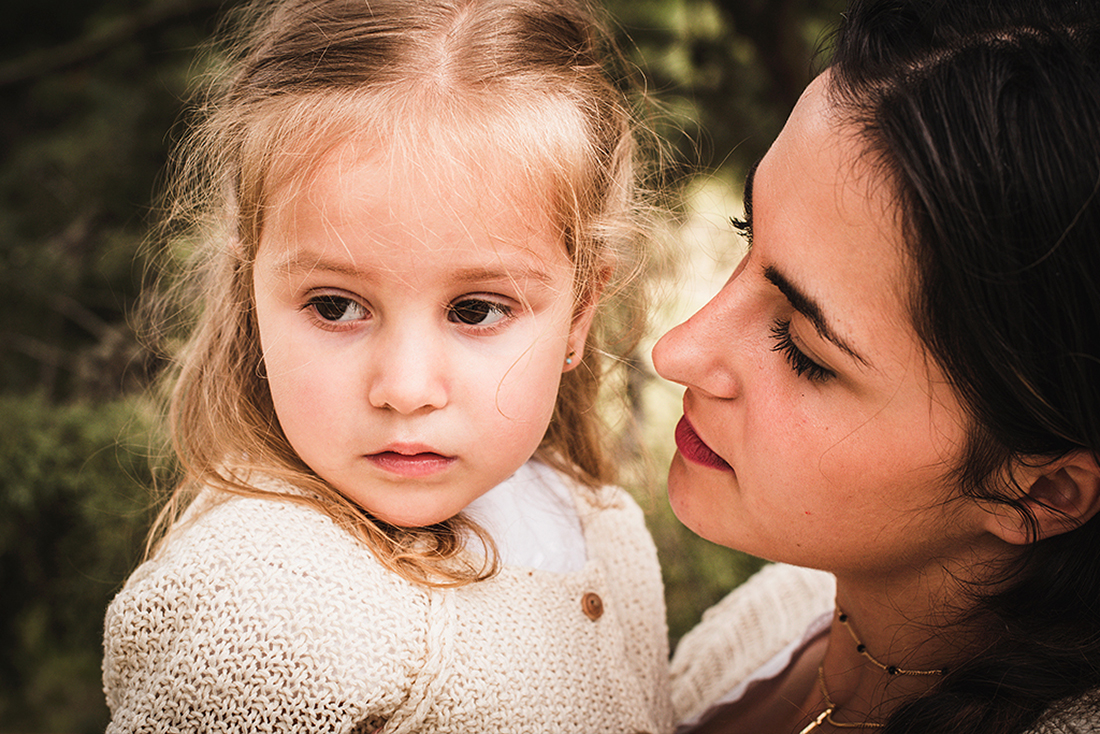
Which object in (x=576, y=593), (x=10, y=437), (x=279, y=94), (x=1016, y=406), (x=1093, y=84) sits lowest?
(x=10, y=437)

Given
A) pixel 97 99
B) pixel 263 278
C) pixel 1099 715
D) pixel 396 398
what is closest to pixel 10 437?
pixel 97 99

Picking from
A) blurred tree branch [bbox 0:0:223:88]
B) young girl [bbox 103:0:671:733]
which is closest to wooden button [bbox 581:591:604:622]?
young girl [bbox 103:0:671:733]

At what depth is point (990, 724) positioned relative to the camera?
1.19m

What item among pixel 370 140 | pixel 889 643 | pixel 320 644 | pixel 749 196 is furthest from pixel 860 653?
pixel 370 140

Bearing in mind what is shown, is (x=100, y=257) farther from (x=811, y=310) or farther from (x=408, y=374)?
(x=811, y=310)

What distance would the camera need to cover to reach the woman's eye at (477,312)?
132 cm

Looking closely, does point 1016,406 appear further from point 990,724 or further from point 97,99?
point 97,99

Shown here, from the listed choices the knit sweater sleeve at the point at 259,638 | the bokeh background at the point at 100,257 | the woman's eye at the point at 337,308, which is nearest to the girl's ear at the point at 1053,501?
the knit sweater sleeve at the point at 259,638

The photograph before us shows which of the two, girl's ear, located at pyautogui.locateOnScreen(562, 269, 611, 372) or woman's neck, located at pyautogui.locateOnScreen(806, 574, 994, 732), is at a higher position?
girl's ear, located at pyautogui.locateOnScreen(562, 269, 611, 372)

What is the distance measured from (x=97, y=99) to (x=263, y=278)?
2.01m

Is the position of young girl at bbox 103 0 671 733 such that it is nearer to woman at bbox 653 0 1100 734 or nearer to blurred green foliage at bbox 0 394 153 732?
woman at bbox 653 0 1100 734

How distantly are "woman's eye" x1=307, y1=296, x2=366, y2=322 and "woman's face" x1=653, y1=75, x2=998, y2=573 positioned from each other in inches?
20.1

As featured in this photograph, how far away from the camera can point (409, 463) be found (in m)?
1.32

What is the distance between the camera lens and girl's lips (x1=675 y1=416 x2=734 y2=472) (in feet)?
4.78
